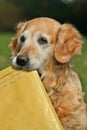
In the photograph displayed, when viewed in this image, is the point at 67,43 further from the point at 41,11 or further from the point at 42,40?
the point at 41,11

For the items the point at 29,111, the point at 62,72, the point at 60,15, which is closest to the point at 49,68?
Answer: the point at 62,72

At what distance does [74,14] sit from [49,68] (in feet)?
51.0

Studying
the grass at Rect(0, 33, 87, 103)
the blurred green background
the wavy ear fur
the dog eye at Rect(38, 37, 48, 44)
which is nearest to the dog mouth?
the dog eye at Rect(38, 37, 48, 44)

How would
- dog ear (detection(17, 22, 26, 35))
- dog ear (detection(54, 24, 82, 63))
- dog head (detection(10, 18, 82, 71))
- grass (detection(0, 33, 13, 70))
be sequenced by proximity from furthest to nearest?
grass (detection(0, 33, 13, 70))
dog ear (detection(17, 22, 26, 35))
dog ear (detection(54, 24, 82, 63))
dog head (detection(10, 18, 82, 71))

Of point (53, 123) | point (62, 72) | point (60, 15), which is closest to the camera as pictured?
point (53, 123)

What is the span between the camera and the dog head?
6.70 metres

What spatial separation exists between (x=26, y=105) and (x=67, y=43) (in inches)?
36.3

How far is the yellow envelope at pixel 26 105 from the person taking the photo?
6.60 m

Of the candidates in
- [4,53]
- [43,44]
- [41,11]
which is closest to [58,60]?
[43,44]

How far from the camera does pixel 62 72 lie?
701 cm

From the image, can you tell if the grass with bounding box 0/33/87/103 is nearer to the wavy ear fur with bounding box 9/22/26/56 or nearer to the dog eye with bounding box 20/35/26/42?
the wavy ear fur with bounding box 9/22/26/56

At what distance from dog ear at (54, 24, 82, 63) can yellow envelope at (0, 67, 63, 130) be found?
1.37 feet

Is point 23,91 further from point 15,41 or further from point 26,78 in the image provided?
point 15,41

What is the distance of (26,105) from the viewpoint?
262 inches
